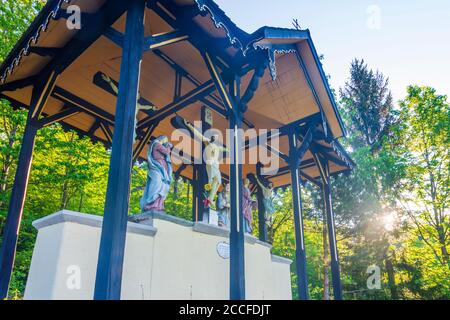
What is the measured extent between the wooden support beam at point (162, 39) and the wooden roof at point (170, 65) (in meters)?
0.21

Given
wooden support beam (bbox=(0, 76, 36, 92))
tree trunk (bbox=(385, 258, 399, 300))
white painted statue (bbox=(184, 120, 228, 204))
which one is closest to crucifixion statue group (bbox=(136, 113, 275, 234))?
white painted statue (bbox=(184, 120, 228, 204))

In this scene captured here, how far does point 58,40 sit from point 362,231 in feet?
52.0

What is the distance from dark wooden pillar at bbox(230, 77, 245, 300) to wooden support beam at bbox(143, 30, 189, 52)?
1320mm

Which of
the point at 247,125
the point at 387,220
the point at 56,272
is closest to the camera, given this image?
the point at 56,272

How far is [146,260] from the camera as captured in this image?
14.9ft

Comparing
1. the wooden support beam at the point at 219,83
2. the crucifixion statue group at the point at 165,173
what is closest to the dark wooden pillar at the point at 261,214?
the crucifixion statue group at the point at 165,173

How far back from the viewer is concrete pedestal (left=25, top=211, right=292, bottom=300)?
12.2 ft

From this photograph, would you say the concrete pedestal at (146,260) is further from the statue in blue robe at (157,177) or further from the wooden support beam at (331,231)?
the wooden support beam at (331,231)

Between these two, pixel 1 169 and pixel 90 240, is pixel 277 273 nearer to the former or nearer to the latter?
pixel 90 240

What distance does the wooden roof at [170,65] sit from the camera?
4.61m
